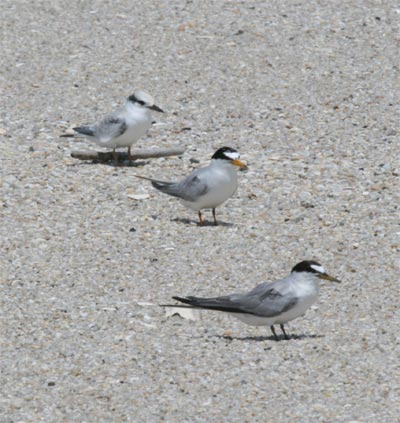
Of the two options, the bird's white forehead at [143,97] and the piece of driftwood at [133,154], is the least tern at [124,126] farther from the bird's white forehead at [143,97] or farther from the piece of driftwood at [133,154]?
the piece of driftwood at [133,154]

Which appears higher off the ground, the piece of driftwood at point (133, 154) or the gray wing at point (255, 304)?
the gray wing at point (255, 304)

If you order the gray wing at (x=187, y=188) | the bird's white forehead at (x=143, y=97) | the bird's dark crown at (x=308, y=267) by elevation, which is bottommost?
the gray wing at (x=187, y=188)

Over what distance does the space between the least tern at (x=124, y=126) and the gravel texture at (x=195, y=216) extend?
0.92 feet

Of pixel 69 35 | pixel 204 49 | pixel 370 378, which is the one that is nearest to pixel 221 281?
pixel 370 378

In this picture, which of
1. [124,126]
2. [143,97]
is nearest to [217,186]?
[124,126]

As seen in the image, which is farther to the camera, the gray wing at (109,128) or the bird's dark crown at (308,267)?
the gray wing at (109,128)

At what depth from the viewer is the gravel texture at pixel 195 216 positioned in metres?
6.55

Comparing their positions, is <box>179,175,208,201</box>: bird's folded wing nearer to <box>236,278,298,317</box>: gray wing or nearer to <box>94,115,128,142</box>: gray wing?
<box>94,115,128,142</box>: gray wing

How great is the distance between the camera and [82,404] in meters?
6.32

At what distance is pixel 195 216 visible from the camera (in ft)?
31.5

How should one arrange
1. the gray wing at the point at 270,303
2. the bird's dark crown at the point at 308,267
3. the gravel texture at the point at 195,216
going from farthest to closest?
the bird's dark crown at the point at 308,267, the gray wing at the point at 270,303, the gravel texture at the point at 195,216

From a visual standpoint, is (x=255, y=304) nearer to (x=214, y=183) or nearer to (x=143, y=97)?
(x=214, y=183)

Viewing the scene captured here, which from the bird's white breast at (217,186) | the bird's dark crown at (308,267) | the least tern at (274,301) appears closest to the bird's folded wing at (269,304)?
the least tern at (274,301)

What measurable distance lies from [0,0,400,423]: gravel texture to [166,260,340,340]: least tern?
0.18 metres
